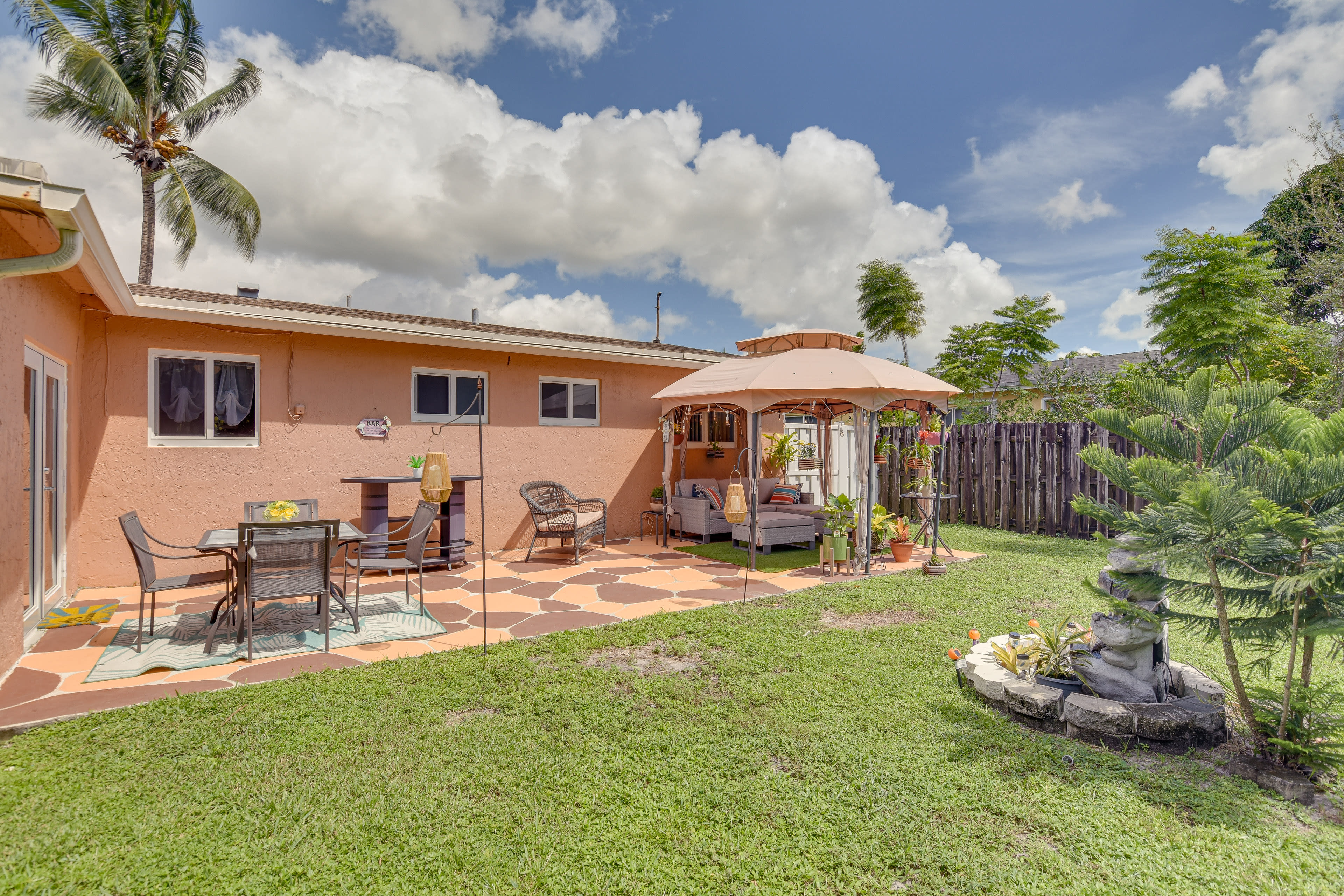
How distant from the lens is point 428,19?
28.0 feet

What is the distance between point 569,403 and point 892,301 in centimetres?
2453

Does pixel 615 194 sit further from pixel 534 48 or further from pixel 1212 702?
pixel 1212 702

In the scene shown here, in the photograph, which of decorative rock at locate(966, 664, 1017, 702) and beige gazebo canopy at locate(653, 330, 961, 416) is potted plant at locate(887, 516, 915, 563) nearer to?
beige gazebo canopy at locate(653, 330, 961, 416)

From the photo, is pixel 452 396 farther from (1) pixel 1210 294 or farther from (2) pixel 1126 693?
(1) pixel 1210 294

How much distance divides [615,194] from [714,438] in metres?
7.94

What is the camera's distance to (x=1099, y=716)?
3186 millimetres

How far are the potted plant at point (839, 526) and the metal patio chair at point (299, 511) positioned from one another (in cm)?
608

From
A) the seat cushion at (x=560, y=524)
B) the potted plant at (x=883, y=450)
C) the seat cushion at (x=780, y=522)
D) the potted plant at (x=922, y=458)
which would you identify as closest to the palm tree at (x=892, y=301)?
the potted plant at (x=883, y=450)

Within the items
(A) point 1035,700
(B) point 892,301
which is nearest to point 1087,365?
(B) point 892,301

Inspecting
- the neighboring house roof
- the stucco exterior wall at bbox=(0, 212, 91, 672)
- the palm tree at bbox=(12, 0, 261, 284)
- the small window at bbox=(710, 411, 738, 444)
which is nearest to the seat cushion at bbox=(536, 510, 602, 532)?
the small window at bbox=(710, 411, 738, 444)

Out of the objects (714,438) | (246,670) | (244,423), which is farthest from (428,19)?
(246,670)

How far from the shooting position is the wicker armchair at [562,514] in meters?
8.29

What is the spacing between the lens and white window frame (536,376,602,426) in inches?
371

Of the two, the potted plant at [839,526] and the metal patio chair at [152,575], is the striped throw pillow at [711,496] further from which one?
the metal patio chair at [152,575]
